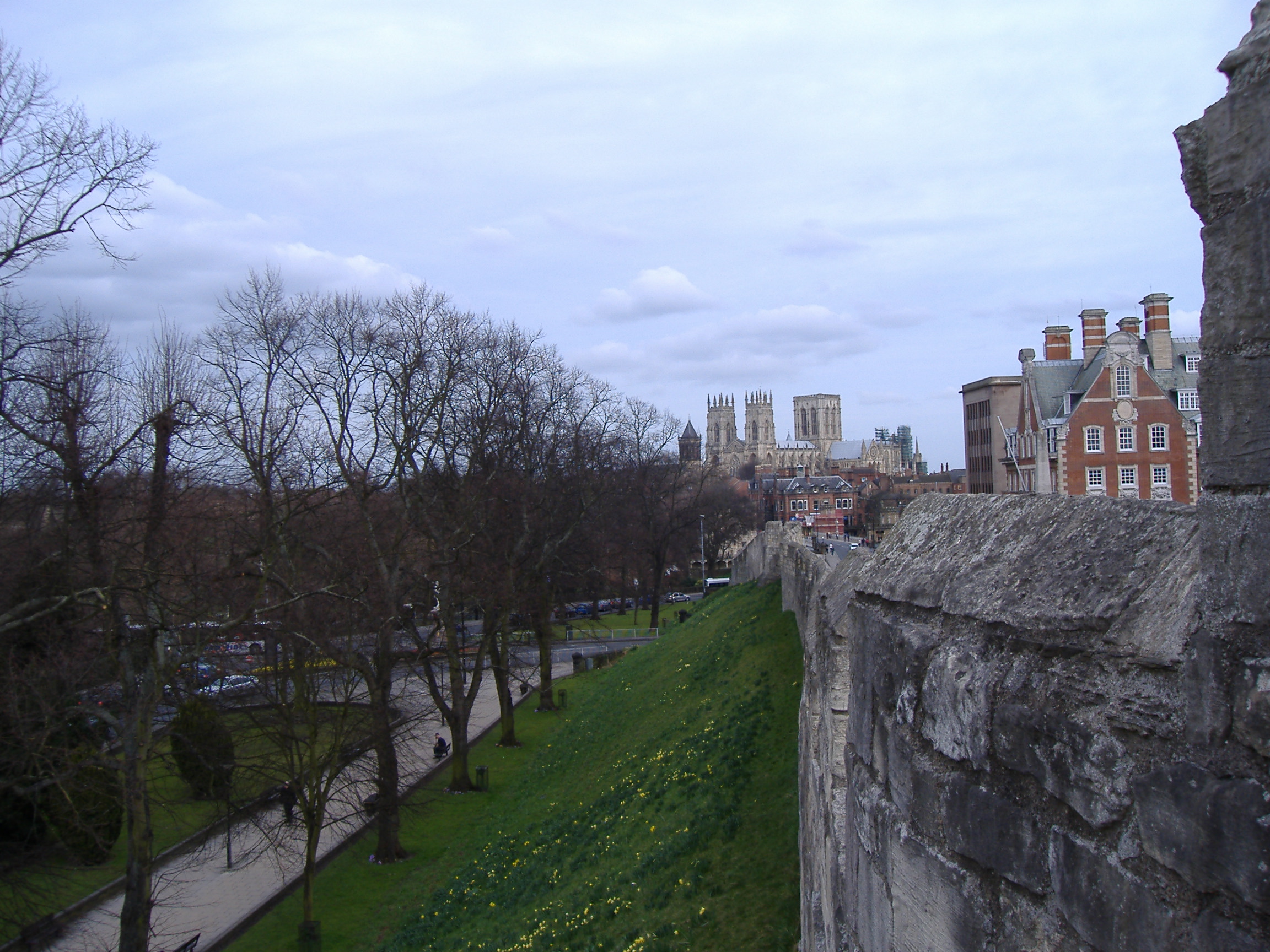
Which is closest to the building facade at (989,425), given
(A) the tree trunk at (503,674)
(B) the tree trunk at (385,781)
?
(A) the tree trunk at (503,674)

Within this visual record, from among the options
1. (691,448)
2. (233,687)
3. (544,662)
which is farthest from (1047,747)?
(691,448)

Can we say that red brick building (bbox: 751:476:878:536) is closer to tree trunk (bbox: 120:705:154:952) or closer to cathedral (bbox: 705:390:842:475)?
cathedral (bbox: 705:390:842:475)

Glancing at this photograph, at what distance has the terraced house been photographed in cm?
2786

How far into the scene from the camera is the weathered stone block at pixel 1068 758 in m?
2.15

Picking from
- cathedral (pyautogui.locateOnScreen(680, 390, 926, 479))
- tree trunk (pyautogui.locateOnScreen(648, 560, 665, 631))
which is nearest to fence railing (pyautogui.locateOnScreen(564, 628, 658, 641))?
tree trunk (pyautogui.locateOnScreen(648, 560, 665, 631))

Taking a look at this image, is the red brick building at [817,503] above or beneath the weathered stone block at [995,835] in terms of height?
above

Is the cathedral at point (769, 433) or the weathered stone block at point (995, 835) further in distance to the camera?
the cathedral at point (769, 433)

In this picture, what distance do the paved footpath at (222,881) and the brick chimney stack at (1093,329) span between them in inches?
1036

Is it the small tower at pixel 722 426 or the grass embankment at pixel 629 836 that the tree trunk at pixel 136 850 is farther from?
the small tower at pixel 722 426

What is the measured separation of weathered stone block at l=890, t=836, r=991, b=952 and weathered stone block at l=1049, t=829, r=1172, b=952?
0.41 meters

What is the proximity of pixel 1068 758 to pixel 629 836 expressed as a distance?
10.1m

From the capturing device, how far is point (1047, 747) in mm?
2395

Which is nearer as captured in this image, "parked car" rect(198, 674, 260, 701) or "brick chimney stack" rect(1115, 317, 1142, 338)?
"parked car" rect(198, 674, 260, 701)

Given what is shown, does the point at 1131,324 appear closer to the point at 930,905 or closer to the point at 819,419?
Answer: the point at 930,905
